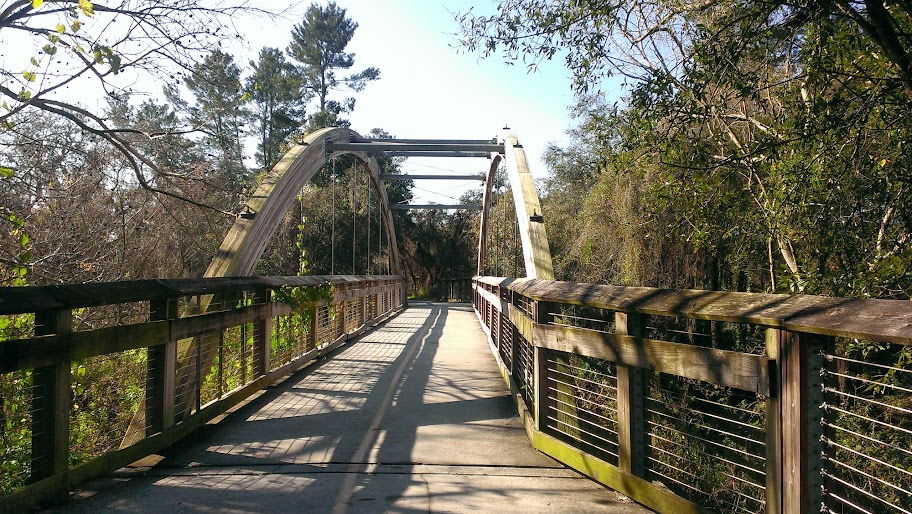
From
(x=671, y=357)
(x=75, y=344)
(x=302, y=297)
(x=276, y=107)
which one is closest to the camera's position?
(x=671, y=357)

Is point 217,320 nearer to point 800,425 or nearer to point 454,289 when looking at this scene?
point 800,425

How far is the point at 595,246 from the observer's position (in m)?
14.7

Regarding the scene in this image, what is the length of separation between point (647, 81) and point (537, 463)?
9.66 ft

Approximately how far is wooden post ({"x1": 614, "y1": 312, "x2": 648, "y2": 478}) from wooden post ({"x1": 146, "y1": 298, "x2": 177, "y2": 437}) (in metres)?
3.03

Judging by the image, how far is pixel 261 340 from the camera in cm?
734

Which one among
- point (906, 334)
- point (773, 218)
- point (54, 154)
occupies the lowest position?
point (906, 334)

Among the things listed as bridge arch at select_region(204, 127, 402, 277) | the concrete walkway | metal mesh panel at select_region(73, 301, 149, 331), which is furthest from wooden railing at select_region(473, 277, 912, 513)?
metal mesh panel at select_region(73, 301, 149, 331)

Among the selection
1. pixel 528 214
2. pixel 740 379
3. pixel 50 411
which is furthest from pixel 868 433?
pixel 50 411

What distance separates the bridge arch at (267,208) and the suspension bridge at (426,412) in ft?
0.12

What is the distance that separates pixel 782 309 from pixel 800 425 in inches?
17.8

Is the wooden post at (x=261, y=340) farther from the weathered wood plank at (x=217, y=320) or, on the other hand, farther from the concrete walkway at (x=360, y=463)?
the concrete walkway at (x=360, y=463)

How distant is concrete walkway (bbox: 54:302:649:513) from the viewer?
3803mm

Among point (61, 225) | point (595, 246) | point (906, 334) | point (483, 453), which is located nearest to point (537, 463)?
point (483, 453)

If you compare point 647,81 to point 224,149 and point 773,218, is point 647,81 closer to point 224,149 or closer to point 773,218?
point 773,218
